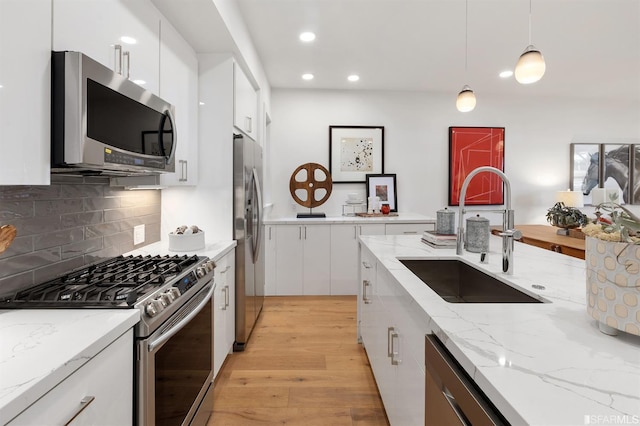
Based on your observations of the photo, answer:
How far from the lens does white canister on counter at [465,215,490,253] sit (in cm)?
188

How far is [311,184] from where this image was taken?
437 cm

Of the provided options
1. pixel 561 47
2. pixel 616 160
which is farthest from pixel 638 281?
pixel 616 160

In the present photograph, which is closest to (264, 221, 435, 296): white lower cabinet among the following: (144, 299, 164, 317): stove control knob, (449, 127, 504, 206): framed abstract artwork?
(449, 127, 504, 206): framed abstract artwork

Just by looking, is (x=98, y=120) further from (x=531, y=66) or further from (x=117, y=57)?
(x=531, y=66)

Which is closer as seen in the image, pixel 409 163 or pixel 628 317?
pixel 628 317

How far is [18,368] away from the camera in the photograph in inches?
28.9

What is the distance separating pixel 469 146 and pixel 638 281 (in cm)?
438

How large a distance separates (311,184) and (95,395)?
3.61 m

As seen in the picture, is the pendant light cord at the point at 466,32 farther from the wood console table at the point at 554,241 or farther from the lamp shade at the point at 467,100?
the wood console table at the point at 554,241

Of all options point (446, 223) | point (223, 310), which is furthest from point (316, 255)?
point (446, 223)

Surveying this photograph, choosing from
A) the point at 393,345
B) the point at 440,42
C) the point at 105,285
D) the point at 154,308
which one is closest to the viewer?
the point at 154,308

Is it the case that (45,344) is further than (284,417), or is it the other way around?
(284,417)

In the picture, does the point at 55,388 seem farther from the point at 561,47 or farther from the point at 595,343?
the point at 561,47

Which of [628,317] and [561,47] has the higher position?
[561,47]
